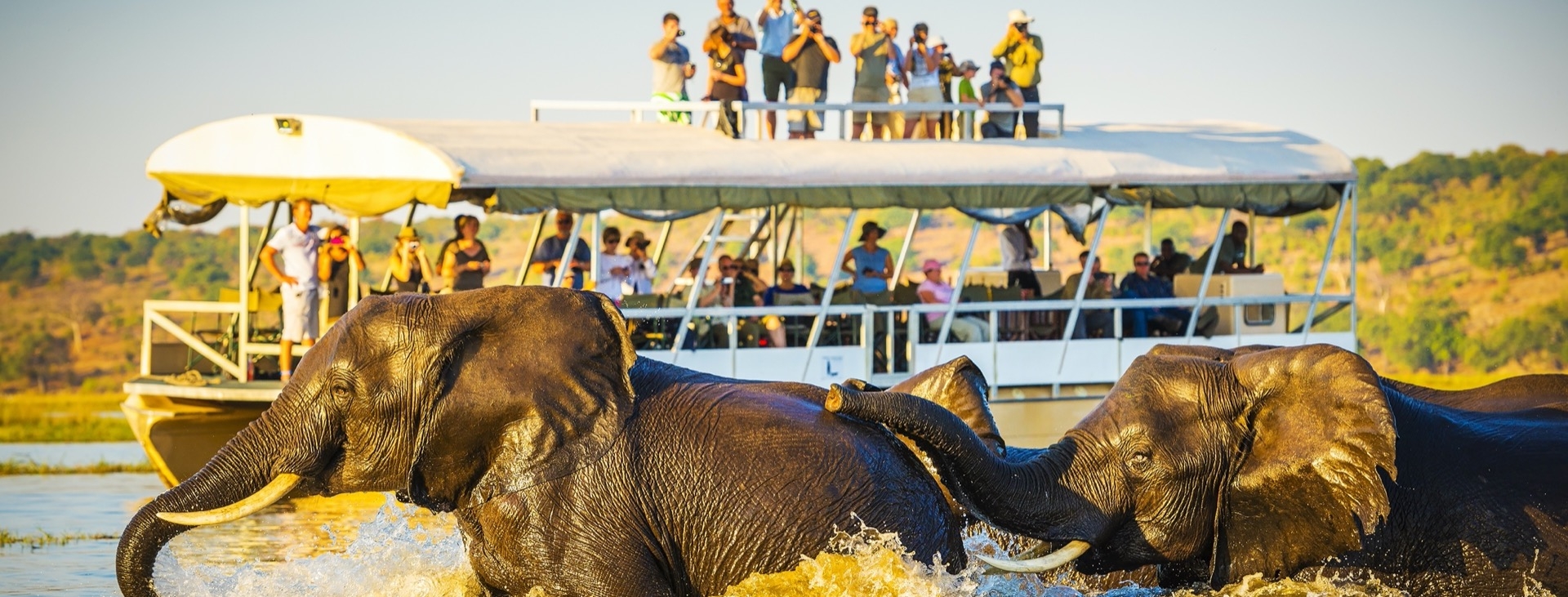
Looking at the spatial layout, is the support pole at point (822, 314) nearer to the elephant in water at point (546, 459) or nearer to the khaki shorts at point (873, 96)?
the khaki shorts at point (873, 96)

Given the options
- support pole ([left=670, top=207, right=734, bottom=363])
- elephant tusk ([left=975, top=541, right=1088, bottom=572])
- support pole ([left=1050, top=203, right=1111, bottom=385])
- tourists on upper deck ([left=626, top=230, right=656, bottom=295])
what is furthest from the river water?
support pole ([left=1050, top=203, right=1111, bottom=385])

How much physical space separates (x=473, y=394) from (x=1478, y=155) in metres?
74.3

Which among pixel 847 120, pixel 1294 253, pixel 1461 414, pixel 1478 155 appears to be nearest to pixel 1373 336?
pixel 1294 253

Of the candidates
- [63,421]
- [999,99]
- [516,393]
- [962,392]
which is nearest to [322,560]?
[516,393]

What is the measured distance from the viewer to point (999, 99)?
1973 centimetres

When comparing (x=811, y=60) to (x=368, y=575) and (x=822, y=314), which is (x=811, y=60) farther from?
(x=368, y=575)

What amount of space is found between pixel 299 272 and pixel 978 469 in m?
10.3

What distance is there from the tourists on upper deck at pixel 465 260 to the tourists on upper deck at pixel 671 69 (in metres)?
3.70

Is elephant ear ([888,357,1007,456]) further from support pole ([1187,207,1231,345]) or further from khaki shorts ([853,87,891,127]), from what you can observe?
khaki shorts ([853,87,891,127])

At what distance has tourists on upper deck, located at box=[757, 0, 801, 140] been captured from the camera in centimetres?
1959

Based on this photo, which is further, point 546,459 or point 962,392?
point 962,392

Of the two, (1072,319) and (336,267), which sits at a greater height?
(336,267)

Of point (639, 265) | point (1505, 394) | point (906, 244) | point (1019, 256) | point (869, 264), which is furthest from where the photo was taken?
point (906, 244)

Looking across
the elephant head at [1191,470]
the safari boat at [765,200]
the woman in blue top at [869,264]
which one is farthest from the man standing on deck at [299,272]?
the elephant head at [1191,470]
